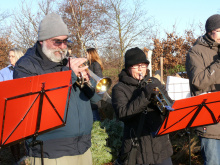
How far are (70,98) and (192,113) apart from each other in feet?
3.93

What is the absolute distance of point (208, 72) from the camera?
309 centimetres

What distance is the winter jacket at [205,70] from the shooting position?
3.08 meters

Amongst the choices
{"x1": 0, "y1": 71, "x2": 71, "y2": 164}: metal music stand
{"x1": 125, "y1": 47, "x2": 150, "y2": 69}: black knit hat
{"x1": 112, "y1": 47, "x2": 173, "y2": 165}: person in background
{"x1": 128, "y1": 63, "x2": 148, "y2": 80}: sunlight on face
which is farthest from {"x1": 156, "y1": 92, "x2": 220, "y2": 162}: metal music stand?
{"x1": 0, "y1": 71, "x2": 71, "y2": 164}: metal music stand

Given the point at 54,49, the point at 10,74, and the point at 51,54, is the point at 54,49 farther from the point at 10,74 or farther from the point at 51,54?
the point at 10,74

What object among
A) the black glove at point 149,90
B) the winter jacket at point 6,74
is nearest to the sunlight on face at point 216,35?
the black glove at point 149,90

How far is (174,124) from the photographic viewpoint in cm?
251

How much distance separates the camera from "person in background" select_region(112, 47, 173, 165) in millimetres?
2682

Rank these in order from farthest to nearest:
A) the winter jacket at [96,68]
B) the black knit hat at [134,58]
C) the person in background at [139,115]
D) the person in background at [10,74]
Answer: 1. the winter jacket at [96,68]
2. the person in background at [10,74]
3. the black knit hat at [134,58]
4. the person in background at [139,115]

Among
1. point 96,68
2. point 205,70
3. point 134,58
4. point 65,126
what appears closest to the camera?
point 65,126

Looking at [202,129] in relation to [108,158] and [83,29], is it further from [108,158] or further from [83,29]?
Result: [83,29]

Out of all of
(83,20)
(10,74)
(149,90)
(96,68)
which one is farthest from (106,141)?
(83,20)

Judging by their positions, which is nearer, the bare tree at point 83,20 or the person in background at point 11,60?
the person in background at point 11,60

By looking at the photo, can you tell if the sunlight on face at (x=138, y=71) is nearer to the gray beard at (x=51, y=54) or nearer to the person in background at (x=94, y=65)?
the gray beard at (x=51, y=54)

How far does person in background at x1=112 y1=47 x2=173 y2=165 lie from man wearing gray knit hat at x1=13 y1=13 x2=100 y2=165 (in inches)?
16.7
